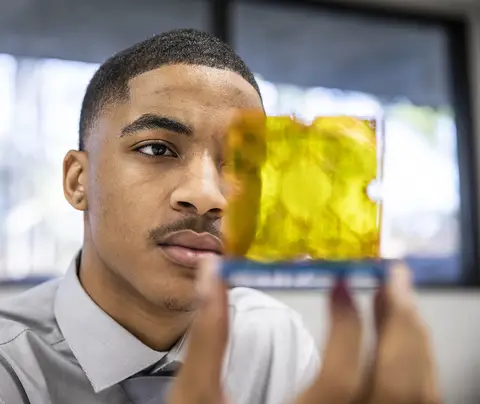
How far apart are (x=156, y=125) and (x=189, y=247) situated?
0.55 ft

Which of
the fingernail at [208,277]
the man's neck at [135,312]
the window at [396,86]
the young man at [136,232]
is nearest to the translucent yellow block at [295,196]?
the fingernail at [208,277]

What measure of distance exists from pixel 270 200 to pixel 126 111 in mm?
377

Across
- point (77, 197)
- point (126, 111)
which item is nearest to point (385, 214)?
point (126, 111)

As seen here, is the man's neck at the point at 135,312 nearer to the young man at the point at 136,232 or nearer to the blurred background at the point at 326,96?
the young man at the point at 136,232

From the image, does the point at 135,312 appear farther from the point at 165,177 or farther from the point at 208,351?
the point at 208,351

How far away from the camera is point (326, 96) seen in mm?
2717

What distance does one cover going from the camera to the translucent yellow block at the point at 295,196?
502 millimetres

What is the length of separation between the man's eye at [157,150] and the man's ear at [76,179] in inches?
6.2

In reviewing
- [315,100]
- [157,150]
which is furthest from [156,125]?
[315,100]

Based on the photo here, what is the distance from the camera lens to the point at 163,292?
0.76 metres

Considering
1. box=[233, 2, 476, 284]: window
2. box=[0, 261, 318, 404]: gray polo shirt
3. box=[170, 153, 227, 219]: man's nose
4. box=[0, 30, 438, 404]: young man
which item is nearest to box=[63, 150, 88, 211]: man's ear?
box=[0, 30, 438, 404]: young man

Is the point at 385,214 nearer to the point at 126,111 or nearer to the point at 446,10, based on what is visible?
the point at 126,111

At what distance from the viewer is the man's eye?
775 mm

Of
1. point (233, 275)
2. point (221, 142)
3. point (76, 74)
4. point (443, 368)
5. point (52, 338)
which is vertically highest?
point (76, 74)
